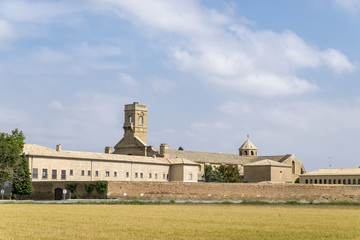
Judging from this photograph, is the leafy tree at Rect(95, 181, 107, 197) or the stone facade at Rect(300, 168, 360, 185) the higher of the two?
the stone facade at Rect(300, 168, 360, 185)

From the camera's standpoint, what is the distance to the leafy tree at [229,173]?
98.9 metres

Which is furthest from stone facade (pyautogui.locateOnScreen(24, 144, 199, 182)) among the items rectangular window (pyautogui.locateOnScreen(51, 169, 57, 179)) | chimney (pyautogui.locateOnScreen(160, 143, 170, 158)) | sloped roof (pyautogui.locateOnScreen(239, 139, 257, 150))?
sloped roof (pyautogui.locateOnScreen(239, 139, 257, 150))

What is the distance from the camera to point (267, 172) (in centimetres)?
9719

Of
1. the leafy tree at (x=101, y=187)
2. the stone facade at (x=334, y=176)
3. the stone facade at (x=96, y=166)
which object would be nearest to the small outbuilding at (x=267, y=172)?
the stone facade at (x=334, y=176)

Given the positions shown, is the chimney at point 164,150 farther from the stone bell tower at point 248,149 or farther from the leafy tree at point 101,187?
the leafy tree at point 101,187

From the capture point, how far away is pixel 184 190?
65.8 meters

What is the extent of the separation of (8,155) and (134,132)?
41756 millimetres

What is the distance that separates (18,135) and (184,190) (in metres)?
19.6

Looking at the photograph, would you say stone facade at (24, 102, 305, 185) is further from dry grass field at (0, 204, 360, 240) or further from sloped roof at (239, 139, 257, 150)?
dry grass field at (0, 204, 360, 240)

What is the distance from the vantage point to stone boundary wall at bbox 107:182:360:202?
63625 millimetres

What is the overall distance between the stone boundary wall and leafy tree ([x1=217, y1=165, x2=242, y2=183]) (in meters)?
30.3

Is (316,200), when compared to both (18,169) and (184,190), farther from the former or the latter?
(18,169)

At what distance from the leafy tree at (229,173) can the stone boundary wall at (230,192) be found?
3030cm

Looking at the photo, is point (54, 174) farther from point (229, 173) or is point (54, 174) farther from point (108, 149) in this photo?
point (229, 173)
